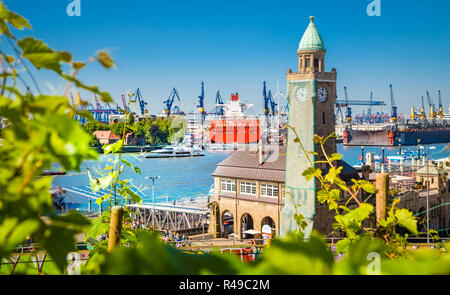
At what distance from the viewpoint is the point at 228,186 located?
886 inches

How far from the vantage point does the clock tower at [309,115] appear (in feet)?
58.7

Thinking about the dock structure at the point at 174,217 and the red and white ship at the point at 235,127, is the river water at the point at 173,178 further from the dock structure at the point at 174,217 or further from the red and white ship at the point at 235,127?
the dock structure at the point at 174,217

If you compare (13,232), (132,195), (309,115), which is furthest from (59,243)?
(309,115)

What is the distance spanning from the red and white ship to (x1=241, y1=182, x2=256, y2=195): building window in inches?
1853

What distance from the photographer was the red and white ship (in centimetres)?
7269

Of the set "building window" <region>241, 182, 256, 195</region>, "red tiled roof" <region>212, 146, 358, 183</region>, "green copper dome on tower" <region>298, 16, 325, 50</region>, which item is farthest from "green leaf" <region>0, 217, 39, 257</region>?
"building window" <region>241, 182, 256, 195</region>

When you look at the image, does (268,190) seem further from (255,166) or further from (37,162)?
(37,162)

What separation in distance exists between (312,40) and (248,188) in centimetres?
783

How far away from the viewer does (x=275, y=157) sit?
21.7 m

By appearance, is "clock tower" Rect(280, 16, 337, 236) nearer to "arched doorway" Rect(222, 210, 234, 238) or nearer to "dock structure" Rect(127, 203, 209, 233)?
"arched doorway" Rect(222, 210, 234, 238)

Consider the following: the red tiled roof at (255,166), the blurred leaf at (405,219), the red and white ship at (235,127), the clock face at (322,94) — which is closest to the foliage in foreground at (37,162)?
the blurred leaf at (405,219)

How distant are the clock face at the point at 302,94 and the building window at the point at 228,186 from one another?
19.8 ft

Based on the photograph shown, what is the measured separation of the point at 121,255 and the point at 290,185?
58.7 ft

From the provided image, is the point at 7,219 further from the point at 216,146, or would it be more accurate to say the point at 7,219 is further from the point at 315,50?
the point at 216,146
